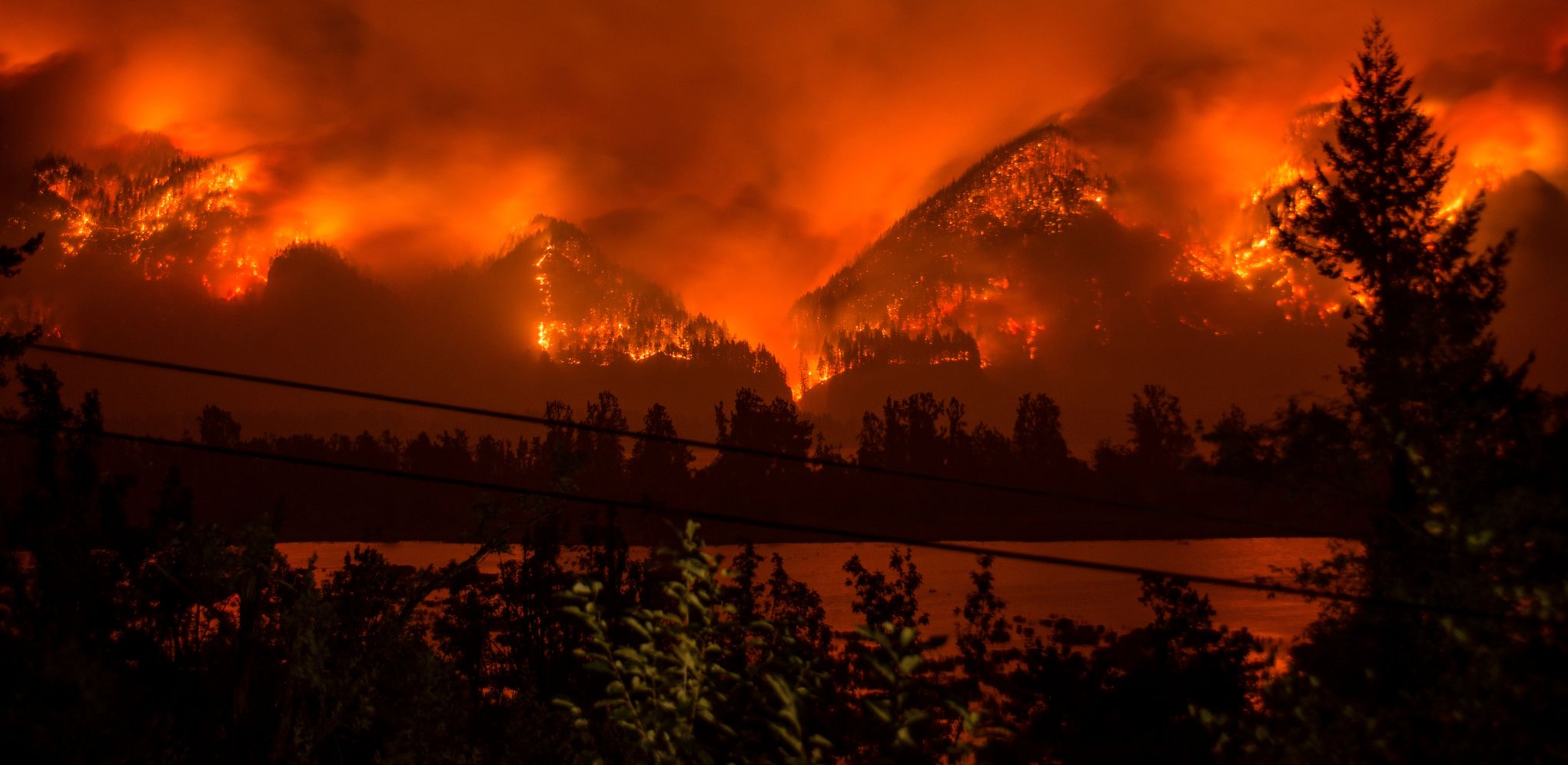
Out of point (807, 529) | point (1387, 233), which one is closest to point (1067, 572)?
point (1387, 233)

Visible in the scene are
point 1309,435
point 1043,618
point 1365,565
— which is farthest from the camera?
point 1043,618

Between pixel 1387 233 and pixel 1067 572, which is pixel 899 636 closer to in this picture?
pixel 1387 233

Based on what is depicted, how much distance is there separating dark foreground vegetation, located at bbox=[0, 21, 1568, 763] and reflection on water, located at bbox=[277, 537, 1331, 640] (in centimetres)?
3530

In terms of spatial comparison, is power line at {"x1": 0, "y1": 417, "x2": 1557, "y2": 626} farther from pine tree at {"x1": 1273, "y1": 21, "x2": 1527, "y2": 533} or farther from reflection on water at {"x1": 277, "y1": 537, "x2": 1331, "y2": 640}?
reflection on water at {"x1": 277, "y1": 537, "x2": 1331, "y2": 640}

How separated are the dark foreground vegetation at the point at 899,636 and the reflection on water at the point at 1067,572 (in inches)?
1390

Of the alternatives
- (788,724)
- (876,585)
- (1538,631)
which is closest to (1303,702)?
(1538,631)

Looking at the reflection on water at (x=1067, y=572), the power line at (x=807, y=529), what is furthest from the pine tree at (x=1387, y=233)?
the reflection on water at (x=1067, y=572)

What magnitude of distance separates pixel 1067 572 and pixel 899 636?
136m

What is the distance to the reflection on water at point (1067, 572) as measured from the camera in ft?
296

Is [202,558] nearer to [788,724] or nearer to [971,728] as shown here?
[788,724]

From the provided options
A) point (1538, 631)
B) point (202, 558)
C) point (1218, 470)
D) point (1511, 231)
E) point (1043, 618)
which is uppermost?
point (1511, 231)

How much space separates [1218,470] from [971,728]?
88.7 ft

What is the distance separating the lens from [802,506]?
176m

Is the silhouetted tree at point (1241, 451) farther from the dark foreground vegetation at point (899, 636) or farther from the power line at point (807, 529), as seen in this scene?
the power line at point (807, 529)
